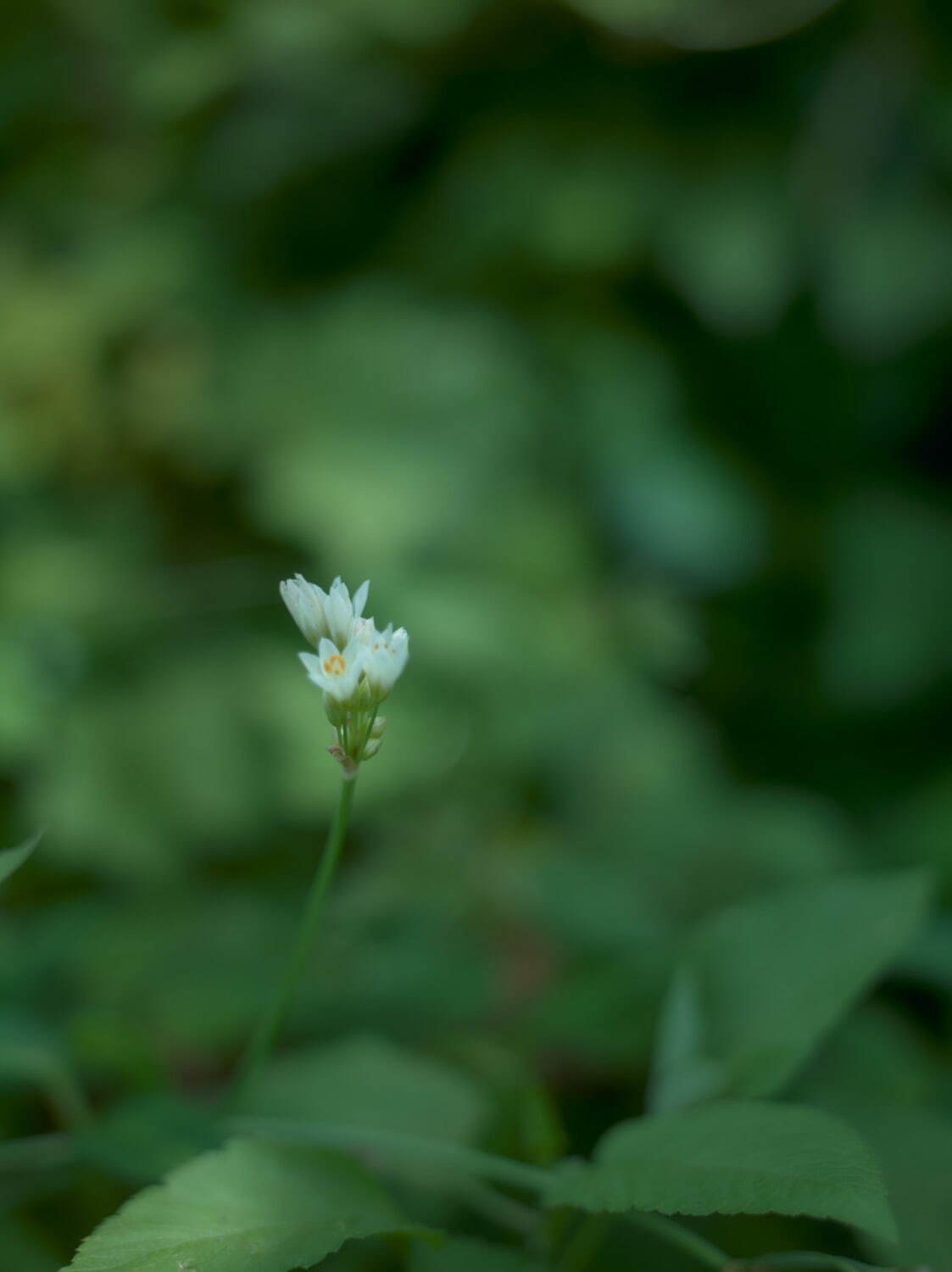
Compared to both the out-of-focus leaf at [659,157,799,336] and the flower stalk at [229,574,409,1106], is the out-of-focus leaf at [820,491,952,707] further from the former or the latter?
the flower stalk at [229,574,409,1106]

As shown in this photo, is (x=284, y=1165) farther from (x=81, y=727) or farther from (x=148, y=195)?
(x=148, y=195)

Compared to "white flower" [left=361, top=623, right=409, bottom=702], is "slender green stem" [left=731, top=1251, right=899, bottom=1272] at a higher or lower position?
lower

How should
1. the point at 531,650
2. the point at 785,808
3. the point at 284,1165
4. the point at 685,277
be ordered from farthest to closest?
the point at 685,277 < the point at 531,650 < the point at 785,808 < the point at 284,1165

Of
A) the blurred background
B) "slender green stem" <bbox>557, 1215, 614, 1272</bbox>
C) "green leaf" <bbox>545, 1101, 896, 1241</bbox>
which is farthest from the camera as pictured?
the blurred background

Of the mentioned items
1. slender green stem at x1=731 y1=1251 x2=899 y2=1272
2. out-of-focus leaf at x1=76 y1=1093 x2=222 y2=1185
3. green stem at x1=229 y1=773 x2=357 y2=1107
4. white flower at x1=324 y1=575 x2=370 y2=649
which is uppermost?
white flower at x1=324 y1=575 x2=370 y2=649

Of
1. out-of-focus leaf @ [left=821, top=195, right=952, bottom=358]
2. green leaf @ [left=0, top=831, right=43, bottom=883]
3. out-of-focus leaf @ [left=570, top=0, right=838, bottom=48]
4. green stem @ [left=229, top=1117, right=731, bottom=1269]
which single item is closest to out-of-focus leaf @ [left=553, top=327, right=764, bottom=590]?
out-of-focus leaf @ [left=821, top=195, right=952, bottom=358]

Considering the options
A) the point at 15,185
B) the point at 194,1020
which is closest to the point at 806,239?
the point at 15,185

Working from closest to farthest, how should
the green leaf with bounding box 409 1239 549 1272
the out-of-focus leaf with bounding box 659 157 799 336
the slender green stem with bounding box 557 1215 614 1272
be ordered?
the green leaf with bounding box 409 1239 549 1272 < the slender green stem with bounding box 557 1215 614 1272 < the out-of-focus leaf with bounding box 659 157 799 336

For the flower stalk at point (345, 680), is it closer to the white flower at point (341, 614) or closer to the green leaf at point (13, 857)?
the white flower at point (341, 614)
